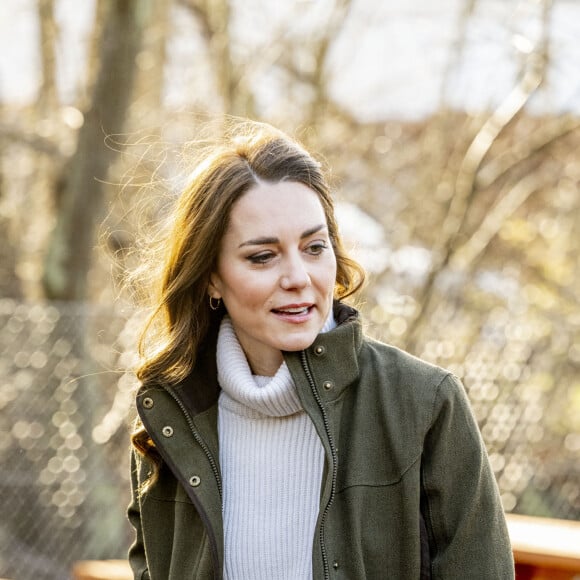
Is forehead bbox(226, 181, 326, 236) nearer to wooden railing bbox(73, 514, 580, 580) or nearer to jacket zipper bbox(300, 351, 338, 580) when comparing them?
jacket zipper bbox(300, 351, 338, 580)

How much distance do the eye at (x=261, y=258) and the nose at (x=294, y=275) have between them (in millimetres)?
56

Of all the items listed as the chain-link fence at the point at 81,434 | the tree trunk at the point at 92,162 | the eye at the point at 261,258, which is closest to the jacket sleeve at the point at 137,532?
the eye at the point at 261,258

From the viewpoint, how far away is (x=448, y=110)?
8070 mm

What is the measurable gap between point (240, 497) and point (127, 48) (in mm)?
4672

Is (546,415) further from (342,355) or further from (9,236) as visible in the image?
(9,236)

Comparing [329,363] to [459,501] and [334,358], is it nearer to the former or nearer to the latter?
[334,358]

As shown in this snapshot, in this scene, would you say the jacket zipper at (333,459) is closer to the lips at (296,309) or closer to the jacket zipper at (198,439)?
the lips at (296,309)

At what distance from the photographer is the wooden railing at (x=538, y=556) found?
278cm

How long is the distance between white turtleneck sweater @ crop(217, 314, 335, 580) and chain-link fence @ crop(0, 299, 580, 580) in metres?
3.17

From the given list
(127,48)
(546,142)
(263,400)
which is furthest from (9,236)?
(263,400)

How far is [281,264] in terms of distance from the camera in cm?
244

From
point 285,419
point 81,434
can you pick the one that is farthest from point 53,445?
point 285,419

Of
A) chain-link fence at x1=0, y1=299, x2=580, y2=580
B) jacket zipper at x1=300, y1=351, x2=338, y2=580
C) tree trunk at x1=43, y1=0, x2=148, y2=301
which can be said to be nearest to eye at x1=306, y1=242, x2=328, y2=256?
jacket zipper at x1=300, y1=351, x2=338, y2=580

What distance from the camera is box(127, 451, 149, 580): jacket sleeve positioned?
285 centimetres
